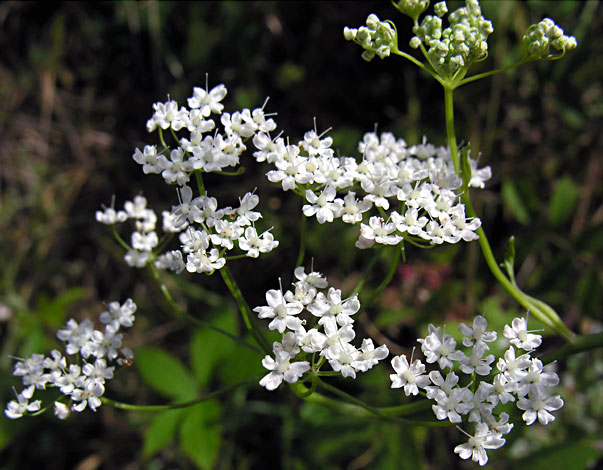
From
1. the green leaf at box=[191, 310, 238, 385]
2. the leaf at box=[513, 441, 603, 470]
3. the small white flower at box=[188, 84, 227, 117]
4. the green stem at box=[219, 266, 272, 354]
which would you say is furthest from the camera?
the green leaf at box=[191, 310, 238, 385]

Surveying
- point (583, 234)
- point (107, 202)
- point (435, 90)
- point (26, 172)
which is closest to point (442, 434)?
point (583, 234)

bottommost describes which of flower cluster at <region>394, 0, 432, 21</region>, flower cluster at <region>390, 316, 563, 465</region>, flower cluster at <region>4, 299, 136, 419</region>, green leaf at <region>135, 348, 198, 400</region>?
green leaf at <region>135, 348, 198, 400</region>

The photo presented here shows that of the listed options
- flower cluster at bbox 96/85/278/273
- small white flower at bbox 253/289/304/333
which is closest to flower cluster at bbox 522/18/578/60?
flower cluster at bbox 96/85/278/273

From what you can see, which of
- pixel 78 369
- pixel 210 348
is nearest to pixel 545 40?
pixel 78 369

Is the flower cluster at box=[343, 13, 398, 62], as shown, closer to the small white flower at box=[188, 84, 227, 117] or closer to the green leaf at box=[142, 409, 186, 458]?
the small white flower at box=[188, 84, 227, 117]

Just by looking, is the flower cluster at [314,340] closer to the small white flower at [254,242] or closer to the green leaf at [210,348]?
the small white flower at [254,242]

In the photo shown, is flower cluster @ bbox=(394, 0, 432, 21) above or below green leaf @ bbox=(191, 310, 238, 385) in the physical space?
above

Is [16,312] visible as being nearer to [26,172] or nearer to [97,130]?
[26,172]
